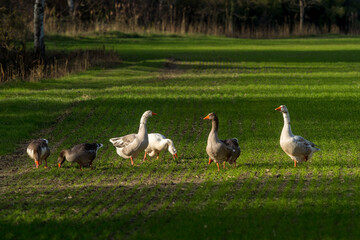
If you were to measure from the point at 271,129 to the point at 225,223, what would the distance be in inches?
390

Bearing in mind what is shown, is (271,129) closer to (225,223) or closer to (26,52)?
(225,223)

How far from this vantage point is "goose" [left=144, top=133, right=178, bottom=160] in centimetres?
1488

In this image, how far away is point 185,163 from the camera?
47.9 ft

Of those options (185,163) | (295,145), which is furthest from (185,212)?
(185,163)

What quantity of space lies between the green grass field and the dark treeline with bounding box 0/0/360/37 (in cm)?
2677

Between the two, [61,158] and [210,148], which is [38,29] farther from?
[210,148]

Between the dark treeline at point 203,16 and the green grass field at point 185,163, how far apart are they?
87.8ft

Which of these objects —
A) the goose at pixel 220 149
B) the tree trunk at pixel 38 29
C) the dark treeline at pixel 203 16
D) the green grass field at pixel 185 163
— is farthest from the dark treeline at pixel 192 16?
the goose at pixel 220 149

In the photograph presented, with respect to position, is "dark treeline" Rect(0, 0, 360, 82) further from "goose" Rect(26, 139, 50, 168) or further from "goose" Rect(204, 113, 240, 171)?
"goose" Rect(204, 113, 240, 171)

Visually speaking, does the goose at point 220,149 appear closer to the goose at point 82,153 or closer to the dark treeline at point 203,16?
the goose at point 82,153

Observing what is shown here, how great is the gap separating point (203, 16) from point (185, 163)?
203 ft

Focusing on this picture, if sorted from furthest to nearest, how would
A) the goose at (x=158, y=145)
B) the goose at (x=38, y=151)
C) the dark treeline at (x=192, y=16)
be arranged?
the dark treeline at (x=192, y=16) → the goose at (x=158, y=145) → the goose at (x=38, y=151)

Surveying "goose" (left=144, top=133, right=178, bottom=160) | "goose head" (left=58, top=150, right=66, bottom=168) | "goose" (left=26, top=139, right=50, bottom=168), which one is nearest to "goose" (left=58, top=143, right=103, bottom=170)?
"goose head" (left=58, top=150, right=66, bottom=168)

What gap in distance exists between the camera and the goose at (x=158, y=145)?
14.9 m
